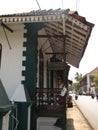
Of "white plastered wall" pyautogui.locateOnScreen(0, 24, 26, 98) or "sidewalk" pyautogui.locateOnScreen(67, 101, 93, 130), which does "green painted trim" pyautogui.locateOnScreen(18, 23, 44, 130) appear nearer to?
"white plastered wall" pyautogui.locateOnScreen(0, 24, 26, 98)

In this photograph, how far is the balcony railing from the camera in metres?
9.34

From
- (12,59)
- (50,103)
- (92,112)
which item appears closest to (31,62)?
(12,59)

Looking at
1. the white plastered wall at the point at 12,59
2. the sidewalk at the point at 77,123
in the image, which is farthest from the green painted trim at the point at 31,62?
the sidewalk at the point at 77,123

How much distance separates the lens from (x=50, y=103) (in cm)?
970

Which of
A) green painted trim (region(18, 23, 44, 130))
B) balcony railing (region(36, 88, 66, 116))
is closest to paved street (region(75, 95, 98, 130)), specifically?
balcony railing (region(36, 88, 66, 116))

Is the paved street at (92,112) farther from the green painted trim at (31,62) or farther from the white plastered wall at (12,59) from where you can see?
the white plastered wall at (12,59)

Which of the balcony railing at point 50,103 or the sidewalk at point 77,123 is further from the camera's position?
the sidewalk at point 77,123

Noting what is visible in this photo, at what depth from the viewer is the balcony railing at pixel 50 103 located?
30.7ft

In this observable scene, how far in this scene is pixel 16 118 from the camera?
8.06m

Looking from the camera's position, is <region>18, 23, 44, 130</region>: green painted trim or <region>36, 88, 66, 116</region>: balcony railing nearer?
<region>18, 23, 44, 130</region>: green painted trim

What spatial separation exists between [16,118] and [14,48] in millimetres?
2777

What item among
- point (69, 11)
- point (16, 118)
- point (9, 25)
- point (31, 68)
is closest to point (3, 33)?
point (9, 25)

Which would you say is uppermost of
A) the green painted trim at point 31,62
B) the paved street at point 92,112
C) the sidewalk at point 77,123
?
the green painted trim at point 31,62

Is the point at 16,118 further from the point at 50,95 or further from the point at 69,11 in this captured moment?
the point at 69,11
